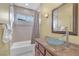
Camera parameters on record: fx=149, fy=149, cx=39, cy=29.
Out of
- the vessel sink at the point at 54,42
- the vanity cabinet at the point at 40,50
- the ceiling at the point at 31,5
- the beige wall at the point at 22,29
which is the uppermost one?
the ceiling at the point at 31,5

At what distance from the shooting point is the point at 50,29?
5.69 ft

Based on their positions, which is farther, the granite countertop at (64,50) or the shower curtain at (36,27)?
the shower curtain at (36,27)

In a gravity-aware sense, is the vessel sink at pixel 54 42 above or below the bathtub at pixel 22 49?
above

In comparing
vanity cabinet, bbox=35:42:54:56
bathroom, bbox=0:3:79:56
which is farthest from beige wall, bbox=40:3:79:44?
vanity cabinet, bbox=35:42:54:56

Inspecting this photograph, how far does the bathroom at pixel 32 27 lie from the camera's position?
5.53ft

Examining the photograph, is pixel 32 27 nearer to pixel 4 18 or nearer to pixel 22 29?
pixel 22 29

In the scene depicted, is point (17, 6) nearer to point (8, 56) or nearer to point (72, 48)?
point (8, 56)

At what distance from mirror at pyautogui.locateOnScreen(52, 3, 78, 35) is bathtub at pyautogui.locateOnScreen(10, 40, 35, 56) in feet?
1.07

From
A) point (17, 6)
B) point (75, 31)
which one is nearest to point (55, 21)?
point (75, 31)

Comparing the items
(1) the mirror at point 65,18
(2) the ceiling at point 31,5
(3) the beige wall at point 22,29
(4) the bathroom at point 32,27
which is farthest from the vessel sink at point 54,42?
(2) the ceiling at point 31,5

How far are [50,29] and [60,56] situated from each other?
0.33 m

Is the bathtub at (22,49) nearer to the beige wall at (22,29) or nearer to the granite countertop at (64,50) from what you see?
the beige wall at (22,29)

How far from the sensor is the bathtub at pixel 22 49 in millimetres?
1700

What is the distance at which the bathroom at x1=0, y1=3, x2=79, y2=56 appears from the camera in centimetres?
169
